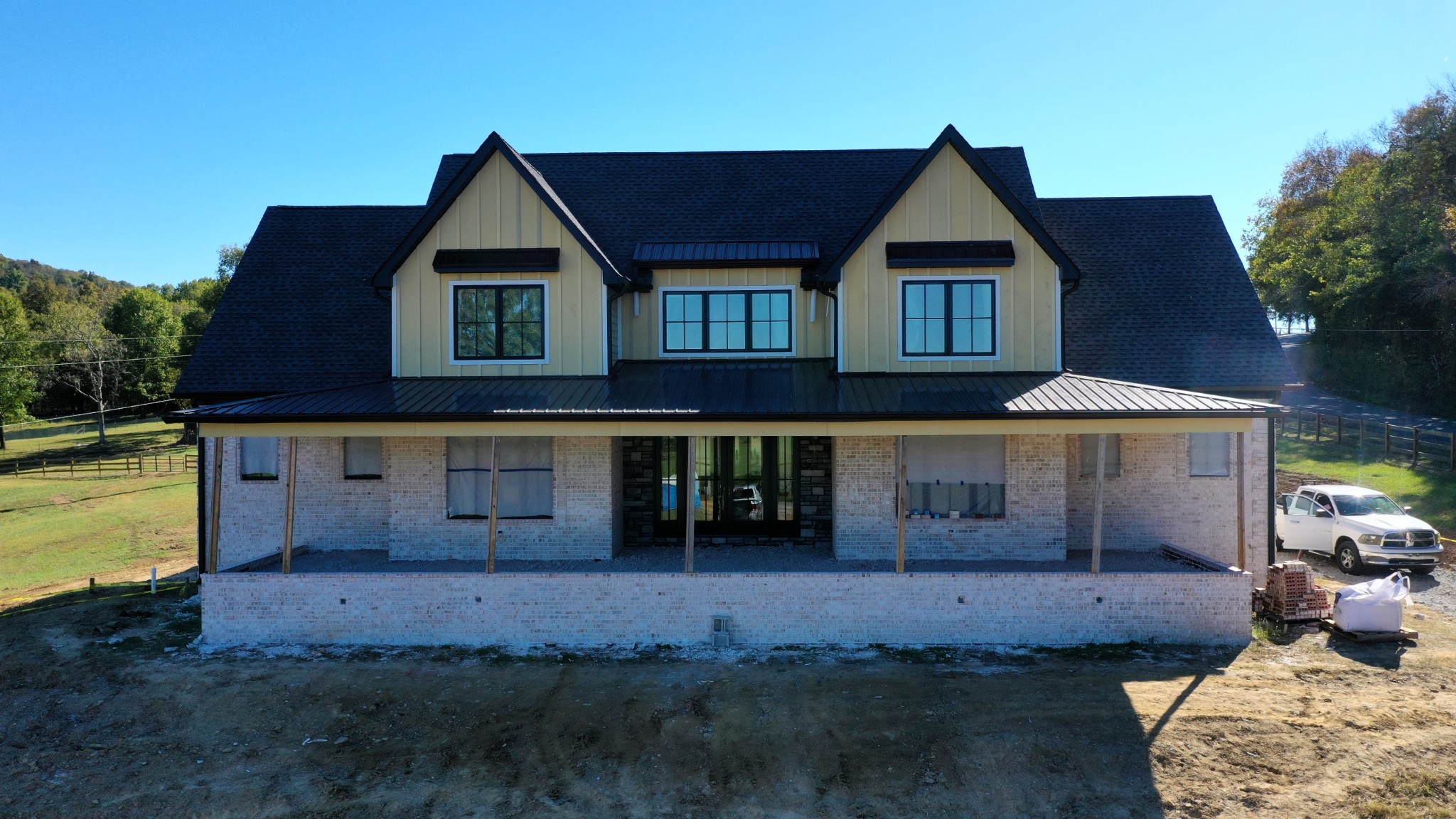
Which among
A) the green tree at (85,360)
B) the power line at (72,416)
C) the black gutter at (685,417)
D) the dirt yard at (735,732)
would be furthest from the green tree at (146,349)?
the dirt yard at (735,732)

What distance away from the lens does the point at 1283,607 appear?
12156 mm

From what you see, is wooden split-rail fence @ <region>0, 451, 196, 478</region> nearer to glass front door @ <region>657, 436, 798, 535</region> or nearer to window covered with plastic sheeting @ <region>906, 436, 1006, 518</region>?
glass front door @ <region>657, 436, 798, 535</region>

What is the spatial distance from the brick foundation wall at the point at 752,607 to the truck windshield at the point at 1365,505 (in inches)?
261

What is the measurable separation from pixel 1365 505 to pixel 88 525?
110ft

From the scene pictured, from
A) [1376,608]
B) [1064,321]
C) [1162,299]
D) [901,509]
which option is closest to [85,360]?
[901,509]

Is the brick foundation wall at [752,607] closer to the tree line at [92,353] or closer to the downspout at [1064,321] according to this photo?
the downspout at [1064,321]

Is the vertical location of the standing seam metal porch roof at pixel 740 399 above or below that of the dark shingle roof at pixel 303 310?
below

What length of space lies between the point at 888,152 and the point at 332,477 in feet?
43.4

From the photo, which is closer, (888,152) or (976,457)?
(976,457)

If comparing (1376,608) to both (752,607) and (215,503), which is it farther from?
(215,503)

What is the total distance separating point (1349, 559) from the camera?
51.0 feet

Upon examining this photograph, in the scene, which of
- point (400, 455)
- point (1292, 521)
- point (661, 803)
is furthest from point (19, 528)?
point (1292, 521)

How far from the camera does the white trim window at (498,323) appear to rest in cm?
1419

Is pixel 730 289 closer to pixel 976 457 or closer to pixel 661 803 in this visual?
pixel 976 457
